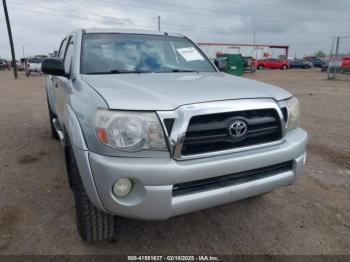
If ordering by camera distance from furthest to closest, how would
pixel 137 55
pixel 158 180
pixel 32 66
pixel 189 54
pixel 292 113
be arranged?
pixel 32 66 < pixel 189 54 < pixel 137 55 < pixel 292 113 < pixel 158 180

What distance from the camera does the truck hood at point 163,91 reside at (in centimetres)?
210

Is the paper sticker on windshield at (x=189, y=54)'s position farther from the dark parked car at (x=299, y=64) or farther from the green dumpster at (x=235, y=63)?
the dark parked car at (x=299, y=64)

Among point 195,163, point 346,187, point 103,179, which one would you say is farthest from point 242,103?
point 346,187

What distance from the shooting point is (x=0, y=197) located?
136 inches

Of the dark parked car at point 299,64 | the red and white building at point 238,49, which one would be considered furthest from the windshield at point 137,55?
the dark parked car at point 299,64

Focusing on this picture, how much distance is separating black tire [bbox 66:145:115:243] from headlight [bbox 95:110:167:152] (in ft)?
1.63

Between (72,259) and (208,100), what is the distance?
1.56 metres

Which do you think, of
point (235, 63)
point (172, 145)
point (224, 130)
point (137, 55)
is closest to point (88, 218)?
point (172, 145)

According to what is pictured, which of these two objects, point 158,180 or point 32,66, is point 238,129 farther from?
point 32,66

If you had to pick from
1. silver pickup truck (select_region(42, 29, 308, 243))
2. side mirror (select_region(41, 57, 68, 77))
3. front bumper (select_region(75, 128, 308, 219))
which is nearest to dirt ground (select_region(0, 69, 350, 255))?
silver pickup truck (select_region(42, 29, 308, 243))

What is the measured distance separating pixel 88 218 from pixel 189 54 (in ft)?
7.51

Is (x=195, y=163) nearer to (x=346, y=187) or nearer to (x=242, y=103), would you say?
(x=242, y=103)

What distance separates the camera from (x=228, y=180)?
231 cm

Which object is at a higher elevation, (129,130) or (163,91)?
(163,91)
